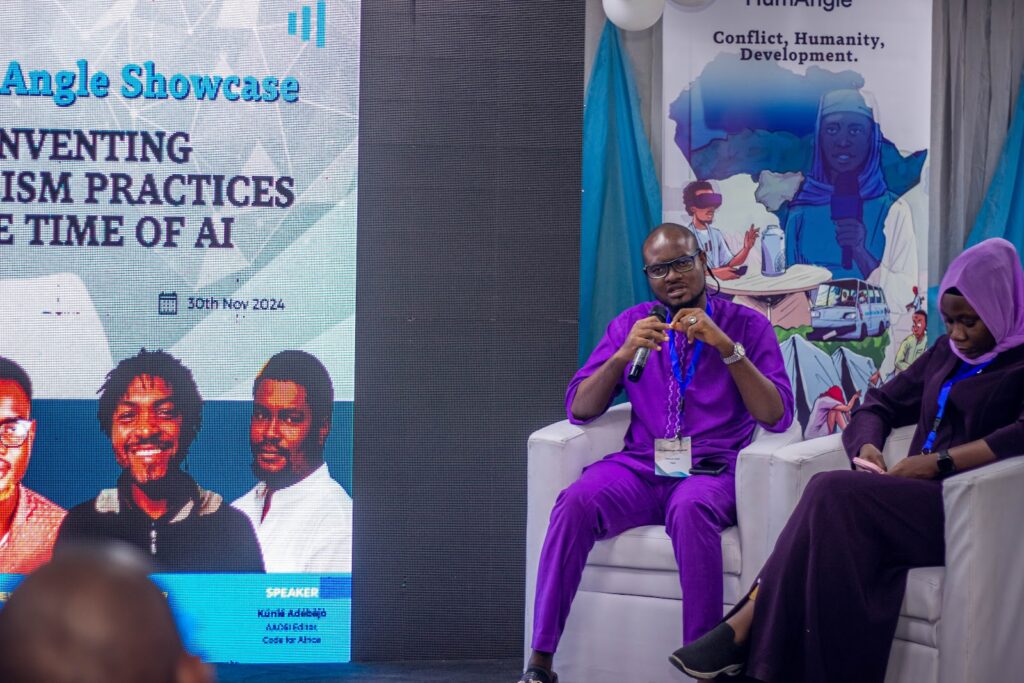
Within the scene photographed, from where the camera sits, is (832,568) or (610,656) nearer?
(832,568)

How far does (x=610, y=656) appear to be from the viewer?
285 cm

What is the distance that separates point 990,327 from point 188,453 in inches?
95.1

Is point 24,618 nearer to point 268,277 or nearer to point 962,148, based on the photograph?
point 268,277

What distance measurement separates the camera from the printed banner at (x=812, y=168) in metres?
3.83

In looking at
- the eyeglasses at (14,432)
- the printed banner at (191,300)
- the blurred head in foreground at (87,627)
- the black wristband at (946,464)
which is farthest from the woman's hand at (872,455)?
the eyeglasses at (14,432)

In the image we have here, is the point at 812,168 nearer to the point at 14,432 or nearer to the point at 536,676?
the point at 536,676

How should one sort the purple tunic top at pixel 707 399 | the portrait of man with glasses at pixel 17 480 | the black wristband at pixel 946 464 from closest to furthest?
the black wristband at pixel 946 464, the purple tunic top at pixel 707 399, the portrait of man with glasses at pixel 17 480

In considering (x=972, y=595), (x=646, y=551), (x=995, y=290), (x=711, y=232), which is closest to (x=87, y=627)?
(x=972, y=595)

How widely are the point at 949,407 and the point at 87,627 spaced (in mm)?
2558

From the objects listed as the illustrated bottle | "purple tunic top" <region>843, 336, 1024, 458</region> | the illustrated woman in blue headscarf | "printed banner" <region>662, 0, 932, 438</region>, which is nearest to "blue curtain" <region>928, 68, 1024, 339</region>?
"printed banner" <region>662, 0, 932, 438</region>

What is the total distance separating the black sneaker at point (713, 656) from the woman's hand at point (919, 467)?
0.60m

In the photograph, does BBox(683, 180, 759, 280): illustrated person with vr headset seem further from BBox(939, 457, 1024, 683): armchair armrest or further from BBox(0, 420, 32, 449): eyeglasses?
BBox(0, 420, 32, 449): eyeglasses

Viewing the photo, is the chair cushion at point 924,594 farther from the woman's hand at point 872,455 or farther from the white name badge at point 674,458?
the white name badge at point 674,458

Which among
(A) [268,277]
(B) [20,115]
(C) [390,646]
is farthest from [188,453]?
(B) [20,115]
